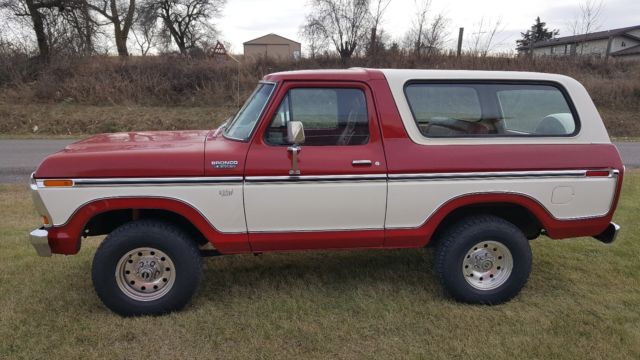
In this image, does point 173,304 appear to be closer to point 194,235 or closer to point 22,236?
point 194,235

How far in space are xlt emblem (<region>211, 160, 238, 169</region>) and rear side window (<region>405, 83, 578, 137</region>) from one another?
4.86ft

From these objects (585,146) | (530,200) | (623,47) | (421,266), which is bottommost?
(421,266)

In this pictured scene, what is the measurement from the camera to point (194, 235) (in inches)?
152

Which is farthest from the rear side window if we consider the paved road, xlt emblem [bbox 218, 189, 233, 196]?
the paved road

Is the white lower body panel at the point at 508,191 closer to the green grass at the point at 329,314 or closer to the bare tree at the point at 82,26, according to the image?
the green grass at the point at 329,314

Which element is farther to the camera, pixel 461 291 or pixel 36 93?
pixel 36 93

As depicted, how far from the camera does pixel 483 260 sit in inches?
153

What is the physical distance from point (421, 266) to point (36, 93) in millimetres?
18768

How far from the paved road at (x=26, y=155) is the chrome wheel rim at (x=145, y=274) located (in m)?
5.97

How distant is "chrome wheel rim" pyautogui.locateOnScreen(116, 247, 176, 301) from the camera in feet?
11.7

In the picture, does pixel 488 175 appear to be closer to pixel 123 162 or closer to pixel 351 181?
pixel 351 181

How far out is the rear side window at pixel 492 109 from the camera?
3777 mm

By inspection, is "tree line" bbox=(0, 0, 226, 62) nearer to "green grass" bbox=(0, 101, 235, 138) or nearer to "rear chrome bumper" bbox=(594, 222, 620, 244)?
"green grass" bbox=(0, 101, 235, 138)

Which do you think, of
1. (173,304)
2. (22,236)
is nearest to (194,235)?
(173,304)
